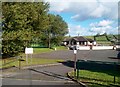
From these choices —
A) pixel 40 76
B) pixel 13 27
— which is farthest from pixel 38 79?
pixel 13 27

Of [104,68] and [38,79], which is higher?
[104,68]

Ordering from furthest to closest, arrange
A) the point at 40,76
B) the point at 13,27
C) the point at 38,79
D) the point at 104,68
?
the point at 13,27 → the point at 104,68 → the point at 40,76 → the point at 38,79

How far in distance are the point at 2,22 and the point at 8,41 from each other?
2.30m

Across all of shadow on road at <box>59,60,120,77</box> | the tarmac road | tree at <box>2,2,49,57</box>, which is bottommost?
the tarmac road

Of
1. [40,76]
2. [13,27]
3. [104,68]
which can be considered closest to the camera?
[40,76]

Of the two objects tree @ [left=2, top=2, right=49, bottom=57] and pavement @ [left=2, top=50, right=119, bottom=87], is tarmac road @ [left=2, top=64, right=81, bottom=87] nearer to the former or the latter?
pavement @ [left=2, top=50, right=119, bottom=87]

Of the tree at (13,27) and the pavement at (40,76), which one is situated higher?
the tree at (13,27)

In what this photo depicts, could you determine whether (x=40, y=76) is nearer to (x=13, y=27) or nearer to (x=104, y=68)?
(x=104, y=68)

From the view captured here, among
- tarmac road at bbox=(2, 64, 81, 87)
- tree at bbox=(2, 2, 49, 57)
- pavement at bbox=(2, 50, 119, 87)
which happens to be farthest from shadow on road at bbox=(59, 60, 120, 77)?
Result: tree at bbox=(2, 2, 49, 57)

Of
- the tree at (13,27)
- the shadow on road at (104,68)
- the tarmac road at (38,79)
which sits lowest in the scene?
the tarmac road at (38,79)

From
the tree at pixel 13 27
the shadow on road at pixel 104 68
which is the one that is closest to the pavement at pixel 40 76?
the shadow on road at pixel 104 68

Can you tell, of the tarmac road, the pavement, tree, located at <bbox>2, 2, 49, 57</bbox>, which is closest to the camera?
the tarmac road

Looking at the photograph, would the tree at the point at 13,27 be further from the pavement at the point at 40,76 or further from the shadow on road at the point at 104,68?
the shadow on road at the point at 104,68

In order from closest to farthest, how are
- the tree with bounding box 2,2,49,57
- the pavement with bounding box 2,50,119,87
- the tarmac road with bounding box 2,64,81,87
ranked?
the tarmac road with bounding box 2,64,81,87
the pavement with bounding box 2,50,119,87
the tree with bounding box 2,2,49,57
